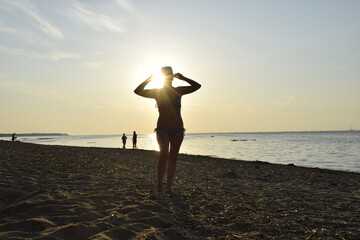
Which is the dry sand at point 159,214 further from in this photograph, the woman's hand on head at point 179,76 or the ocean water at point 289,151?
the ocean water at point 289,151

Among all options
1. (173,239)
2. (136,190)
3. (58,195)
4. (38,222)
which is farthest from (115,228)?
(136,190)

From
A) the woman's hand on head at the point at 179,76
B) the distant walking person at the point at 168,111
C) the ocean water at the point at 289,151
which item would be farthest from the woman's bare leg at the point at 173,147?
the ocean water at the point at 289,151

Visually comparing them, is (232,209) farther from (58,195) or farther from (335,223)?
(58,195)

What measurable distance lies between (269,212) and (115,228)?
8.15 feet

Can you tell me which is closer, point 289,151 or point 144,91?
point 144,91

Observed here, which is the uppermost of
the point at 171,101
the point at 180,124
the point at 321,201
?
the point at 171,101

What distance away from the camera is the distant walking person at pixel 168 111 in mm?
5266

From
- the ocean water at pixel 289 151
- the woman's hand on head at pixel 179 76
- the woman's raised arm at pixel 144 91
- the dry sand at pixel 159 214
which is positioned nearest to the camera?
the dry sand at pixel 159 214

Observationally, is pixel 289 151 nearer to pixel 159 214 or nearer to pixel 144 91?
pixel 144 91

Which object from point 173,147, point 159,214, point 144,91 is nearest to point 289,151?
point 173,147

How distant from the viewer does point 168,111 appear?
530 centimetres

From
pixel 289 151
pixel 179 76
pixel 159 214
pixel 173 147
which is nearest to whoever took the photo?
pixel 159 214

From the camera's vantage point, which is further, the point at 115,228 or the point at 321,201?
the point at 321,201

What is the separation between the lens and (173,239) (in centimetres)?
318
